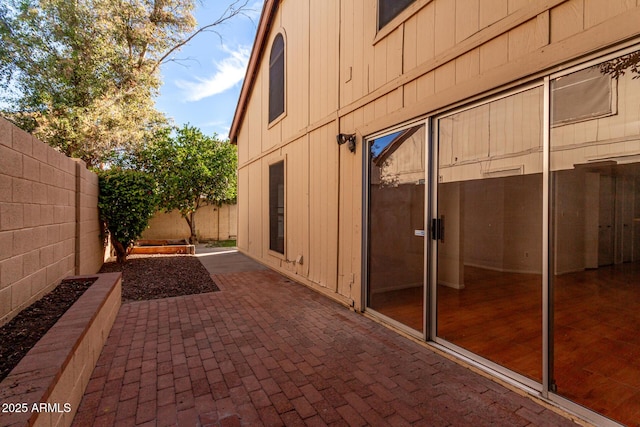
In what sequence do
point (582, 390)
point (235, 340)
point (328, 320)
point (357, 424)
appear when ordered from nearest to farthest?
point (357, 424)
point (582, 390)
point (235, 340)
point (328, 320)

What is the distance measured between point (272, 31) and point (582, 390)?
828cm

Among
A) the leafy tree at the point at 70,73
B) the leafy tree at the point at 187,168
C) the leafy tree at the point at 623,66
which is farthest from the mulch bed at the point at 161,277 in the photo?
the leafy tree at the point at 623,66

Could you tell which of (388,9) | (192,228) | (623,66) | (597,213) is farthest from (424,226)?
(192,228)

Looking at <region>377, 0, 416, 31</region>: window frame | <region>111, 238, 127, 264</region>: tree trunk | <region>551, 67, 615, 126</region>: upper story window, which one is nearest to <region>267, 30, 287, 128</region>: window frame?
<region>377, 0, 416, 31</region>: window frame

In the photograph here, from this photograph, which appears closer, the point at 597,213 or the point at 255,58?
the point at 597,213

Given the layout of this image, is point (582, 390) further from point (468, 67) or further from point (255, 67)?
point (255, 67)

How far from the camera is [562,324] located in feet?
9.49

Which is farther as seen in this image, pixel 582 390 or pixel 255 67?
pixel 255 67

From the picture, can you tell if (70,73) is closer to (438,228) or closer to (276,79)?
Result: (276,79)

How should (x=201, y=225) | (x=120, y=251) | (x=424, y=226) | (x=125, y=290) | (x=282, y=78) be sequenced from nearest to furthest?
(x=424, y=226), (x=125, y=290), (x=282, y=78), (x=120, y=251), (x=201, y=225)

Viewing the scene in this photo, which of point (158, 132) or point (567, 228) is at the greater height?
point (158, 132)

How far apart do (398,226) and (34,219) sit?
380 centimetres

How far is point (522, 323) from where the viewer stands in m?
3.42

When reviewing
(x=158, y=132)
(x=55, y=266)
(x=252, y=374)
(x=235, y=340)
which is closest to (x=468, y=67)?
(x=252, y=374)
